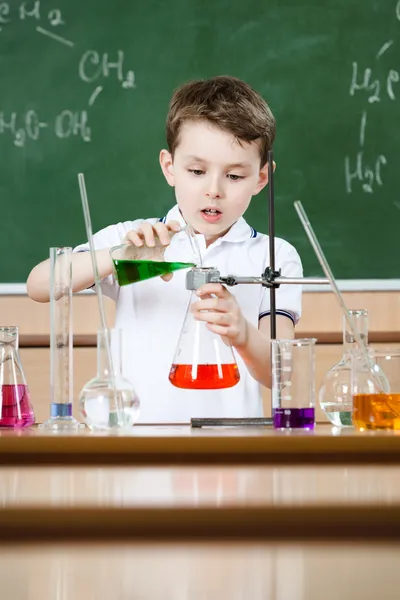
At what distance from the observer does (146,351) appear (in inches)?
64.0

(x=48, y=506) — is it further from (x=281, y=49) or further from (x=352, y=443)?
(x=281, y=49)

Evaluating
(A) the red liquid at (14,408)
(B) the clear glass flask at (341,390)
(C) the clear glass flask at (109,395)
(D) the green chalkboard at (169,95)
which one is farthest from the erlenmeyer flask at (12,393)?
(D) the green chalkboard at (169,95)

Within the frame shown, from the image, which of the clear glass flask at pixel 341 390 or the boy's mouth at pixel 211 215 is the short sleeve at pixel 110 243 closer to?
the boy's mouth at pixel 211 215

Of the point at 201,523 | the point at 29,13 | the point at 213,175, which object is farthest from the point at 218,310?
the point at 29,13

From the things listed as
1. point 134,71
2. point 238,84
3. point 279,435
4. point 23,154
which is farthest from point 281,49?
point 279,435

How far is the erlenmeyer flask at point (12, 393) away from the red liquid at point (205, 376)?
19 centimetres

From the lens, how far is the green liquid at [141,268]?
1.07m

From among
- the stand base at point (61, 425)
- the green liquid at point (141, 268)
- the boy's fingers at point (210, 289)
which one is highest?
the green liquid at point (141, 268)

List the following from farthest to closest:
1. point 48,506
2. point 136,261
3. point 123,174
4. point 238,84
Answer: point 123,174 < point 238,84 < point 136,261 < point 48,506

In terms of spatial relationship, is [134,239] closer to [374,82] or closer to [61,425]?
[61,425]

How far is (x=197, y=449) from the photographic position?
0.83 m

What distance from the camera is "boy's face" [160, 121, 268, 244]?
1495 millimetres

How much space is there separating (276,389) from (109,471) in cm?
23

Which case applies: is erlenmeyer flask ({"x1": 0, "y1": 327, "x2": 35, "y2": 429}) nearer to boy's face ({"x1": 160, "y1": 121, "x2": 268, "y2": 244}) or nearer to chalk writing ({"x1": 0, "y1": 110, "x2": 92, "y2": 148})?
boy's face ({"x1": 160, "y1": 121, "x2": 268, "y2": 244})
